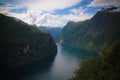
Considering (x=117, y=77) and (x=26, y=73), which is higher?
(x=117, y=77)

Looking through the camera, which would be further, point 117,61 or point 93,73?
point 93,73

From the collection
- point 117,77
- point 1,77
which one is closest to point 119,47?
point 117,77

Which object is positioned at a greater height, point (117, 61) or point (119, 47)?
point (119, 47)

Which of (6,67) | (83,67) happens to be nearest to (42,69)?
(6,67)

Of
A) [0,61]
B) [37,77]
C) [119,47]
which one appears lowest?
[37,77]

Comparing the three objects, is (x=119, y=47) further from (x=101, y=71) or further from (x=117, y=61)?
(x=101, y=71)

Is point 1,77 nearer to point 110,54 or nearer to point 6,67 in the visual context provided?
point 6,67

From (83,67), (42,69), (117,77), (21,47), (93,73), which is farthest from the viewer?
(21,47)

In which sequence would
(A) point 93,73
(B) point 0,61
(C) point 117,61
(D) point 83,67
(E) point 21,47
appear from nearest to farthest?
(C) point 117,61 < (A) point 93,73 < (D) point 83,67 < (B) point 0,61 < (E) point 21,47

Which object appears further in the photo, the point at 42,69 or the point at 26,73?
the point at 42,69
